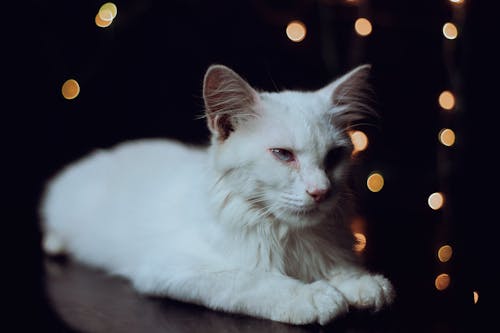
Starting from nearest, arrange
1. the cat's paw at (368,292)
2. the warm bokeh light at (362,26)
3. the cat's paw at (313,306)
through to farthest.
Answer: the cat's paw at (313,306) < the cat's paw at (368,292) < the warm bokeh light at (362,26)

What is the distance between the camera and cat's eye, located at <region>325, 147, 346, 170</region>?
150 cm

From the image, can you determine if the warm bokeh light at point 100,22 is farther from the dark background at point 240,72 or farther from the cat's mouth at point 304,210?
the cat's mouth at point 304,210

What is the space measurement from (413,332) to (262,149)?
63 centimetres

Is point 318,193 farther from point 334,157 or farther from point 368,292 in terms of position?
point 368,292

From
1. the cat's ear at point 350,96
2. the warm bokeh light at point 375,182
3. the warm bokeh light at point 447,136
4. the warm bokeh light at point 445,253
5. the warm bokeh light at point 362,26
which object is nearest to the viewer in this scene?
the cat's ear at point 350,96

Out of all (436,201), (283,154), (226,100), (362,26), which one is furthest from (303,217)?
(362,26)

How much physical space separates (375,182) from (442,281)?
1.53m

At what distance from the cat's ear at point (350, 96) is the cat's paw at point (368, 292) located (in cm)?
46

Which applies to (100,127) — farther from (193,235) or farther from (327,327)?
(327,327)

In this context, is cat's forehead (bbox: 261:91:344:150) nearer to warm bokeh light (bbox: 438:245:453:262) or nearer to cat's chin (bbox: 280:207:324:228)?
cat's chin (bbox: 280:207:324:228)

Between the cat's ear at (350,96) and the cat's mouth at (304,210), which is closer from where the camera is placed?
the cat's mouth at (304,210)

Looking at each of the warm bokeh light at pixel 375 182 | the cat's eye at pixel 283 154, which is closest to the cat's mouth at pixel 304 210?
the cat's eye at pixel 283 154

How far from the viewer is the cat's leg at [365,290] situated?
4.78ft

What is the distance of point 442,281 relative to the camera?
76.6 inches
